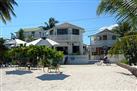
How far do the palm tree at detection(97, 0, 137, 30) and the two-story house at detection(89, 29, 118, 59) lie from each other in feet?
170

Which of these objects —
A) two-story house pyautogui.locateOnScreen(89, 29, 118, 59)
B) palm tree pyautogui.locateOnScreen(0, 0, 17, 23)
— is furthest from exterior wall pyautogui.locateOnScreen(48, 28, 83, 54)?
palm tree pyautogui.locateOnScreen(0, 0, 17, 23)

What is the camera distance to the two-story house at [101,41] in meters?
62.0

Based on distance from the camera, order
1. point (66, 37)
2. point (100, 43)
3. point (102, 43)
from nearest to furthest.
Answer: point (66, 37)
point (102, 43)
point (100, 43)

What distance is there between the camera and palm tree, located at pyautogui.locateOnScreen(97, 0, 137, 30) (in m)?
8.27

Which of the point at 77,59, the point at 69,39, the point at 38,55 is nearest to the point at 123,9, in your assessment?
the point at 38,55

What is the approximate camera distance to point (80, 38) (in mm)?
55250

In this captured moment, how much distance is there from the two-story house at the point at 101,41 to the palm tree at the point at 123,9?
51685 mm

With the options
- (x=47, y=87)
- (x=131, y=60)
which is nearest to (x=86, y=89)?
(x=47, y=87)

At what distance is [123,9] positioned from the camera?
847 cm

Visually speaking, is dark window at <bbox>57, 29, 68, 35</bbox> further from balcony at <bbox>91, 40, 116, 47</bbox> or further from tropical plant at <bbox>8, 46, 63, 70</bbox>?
tropical plant at <bbox>8, 46, 63, 70</bbox>

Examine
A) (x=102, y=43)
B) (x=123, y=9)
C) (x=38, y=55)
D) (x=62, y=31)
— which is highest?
(x=62, y=31)

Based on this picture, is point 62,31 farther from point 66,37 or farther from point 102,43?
point 102,43

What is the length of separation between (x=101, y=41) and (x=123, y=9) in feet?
181

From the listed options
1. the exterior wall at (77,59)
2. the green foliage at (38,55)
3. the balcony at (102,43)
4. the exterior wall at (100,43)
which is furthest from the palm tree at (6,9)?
the balcony at (102,43)
